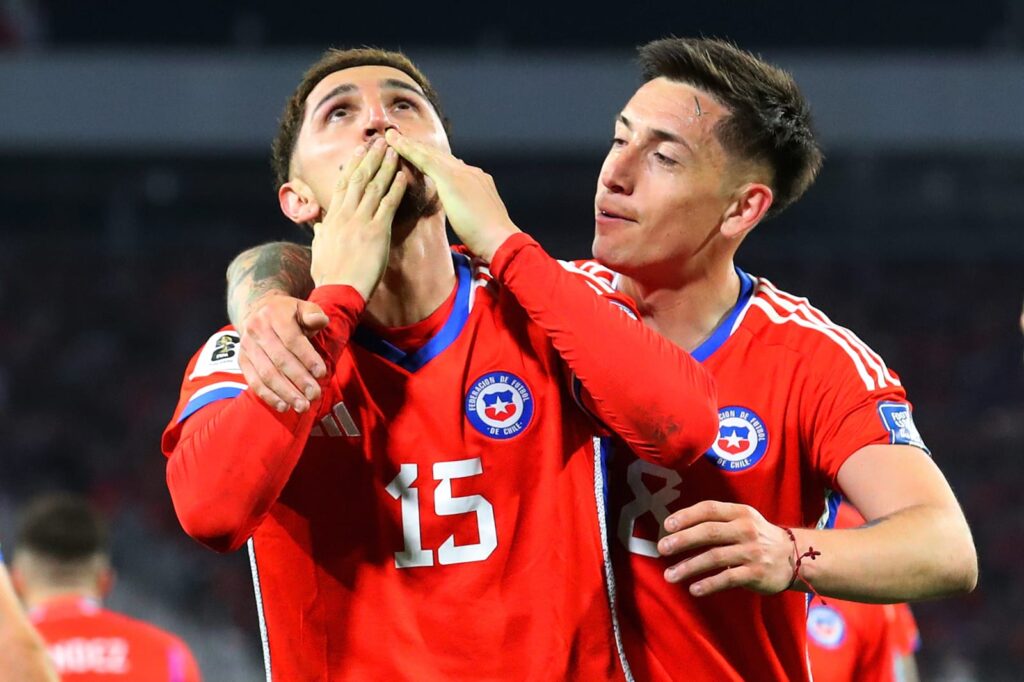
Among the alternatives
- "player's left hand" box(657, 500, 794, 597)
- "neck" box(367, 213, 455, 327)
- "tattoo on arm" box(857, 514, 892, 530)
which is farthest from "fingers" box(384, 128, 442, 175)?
"tattoo on arm" box(857, 514, 892, 530)

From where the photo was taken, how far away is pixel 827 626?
435 centimetres

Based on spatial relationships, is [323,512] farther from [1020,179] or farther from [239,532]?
[1020,179]

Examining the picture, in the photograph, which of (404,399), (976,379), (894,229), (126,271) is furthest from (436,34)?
(404,399)

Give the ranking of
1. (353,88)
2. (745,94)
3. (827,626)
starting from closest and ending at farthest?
(353,88) → (745,94) → (827,626)

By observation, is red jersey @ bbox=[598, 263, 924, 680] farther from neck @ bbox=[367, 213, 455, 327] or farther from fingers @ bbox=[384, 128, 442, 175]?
fingers @ bbox=[384, 128, 442, 175]

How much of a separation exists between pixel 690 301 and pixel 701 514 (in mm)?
955

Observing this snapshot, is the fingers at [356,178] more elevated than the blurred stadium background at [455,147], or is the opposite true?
the blurred stadium background at [455,147]

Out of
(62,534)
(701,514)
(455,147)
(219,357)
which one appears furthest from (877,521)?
(455,147)

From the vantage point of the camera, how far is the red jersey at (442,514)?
2.76 m

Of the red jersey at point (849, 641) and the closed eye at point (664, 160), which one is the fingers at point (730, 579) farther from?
the red jersey at point (849, 641)

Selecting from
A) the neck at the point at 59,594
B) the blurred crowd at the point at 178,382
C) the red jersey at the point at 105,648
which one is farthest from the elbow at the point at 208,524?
the blurred crowd at the point at 178,382

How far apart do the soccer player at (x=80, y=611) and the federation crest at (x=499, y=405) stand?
2.08 meters

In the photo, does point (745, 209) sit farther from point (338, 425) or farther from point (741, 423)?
point (338, 425)

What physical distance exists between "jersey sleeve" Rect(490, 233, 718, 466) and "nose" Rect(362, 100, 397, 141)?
0.47 m
